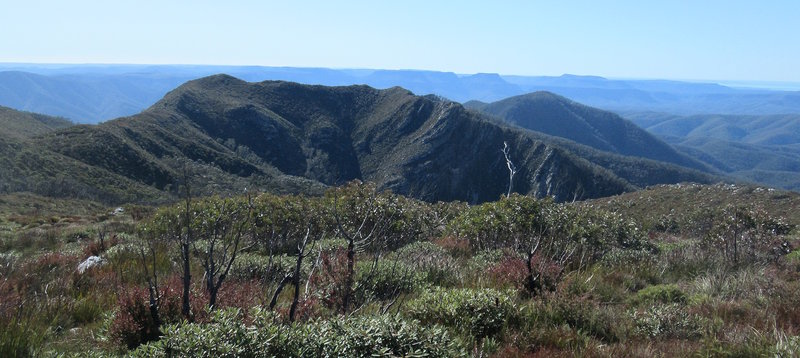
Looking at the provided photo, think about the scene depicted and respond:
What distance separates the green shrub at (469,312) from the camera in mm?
4133

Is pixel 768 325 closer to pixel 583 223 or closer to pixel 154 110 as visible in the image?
pixel 583 223

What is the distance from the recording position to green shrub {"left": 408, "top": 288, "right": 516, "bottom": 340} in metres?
4.13

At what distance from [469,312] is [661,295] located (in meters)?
2.84

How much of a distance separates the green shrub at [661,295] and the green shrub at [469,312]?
222 cm

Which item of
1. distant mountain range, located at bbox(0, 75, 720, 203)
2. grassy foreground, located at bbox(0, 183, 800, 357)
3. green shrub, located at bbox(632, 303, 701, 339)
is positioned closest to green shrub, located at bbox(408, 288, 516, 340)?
grassy foreground, located at bbox(0, 183, 800, 357)

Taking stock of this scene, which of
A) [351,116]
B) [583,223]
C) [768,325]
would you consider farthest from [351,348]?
[351,116]

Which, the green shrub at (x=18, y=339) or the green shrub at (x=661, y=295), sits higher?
the green shrub at (x=18, y=339)

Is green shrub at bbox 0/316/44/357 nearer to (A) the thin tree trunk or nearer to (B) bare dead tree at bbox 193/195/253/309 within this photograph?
(B) bare dead tree at bbox 193/195/253/309

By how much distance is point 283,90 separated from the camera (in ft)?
396

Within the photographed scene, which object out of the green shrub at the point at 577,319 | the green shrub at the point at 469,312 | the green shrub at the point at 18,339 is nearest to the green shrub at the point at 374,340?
the green shrub at the point at 469,312

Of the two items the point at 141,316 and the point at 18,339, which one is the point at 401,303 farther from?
the point at 18,339

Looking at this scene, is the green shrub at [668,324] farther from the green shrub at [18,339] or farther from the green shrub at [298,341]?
the green shrub at [18,339]

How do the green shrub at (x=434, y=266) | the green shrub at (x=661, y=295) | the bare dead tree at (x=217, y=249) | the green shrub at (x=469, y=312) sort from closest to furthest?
Result: the bare dead tree at (x=217, y=249) → the green shrub at (x=469, y=312) → the green shrub at (x=661, y=295) → the green shrub at (x=434, y=266)

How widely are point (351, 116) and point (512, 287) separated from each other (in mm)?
115221
